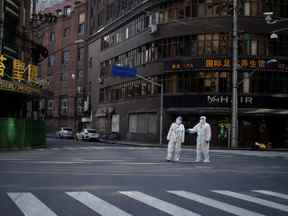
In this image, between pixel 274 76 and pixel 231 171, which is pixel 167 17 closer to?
pixel 274 76

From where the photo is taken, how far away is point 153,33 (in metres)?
49.8

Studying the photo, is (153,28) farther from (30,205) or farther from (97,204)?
(30,205)

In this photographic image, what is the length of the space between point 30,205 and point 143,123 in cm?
4331

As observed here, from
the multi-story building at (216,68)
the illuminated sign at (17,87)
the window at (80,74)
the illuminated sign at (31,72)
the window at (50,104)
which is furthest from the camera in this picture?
the window at (50,104)

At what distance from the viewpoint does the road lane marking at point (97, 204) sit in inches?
328

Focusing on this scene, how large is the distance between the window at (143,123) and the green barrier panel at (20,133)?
19888 mm

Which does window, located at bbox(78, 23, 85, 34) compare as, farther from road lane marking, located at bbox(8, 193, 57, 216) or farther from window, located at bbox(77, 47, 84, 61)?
road lane marking, located at bbox(8, 193, 57, 216)

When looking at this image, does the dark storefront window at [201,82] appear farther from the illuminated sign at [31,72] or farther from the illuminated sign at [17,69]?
the illuminated sign at [17,69]

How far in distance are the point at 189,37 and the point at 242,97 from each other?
717 centimetres

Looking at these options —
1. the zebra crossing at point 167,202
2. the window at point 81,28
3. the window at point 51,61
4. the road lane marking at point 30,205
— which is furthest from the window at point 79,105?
the road lane marking at point 30,205

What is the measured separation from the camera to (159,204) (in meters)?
9.32

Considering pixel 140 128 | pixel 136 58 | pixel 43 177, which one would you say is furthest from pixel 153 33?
pixel 43 177

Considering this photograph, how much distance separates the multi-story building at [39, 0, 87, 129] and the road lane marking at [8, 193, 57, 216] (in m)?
62.4

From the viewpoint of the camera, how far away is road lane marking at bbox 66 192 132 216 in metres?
8.34
